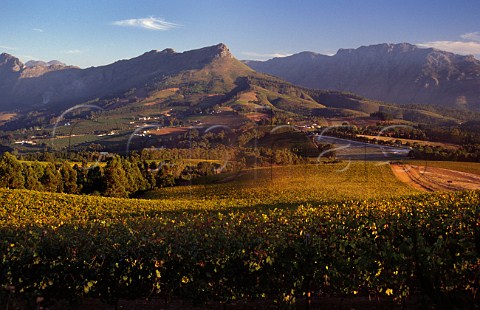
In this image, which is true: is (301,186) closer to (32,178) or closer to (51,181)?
(51,181)

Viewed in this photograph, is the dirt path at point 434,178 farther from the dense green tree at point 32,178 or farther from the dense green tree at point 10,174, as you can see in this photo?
the dense green tree at point 10,174

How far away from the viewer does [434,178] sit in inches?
2371

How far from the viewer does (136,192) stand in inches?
2670

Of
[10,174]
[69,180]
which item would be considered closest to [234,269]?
[10,174]

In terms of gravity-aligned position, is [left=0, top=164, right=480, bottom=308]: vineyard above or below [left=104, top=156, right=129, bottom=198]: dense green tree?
above

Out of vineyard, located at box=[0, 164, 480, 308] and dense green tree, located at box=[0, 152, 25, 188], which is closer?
vineyard, located at box=[0, 164, 480, 308]

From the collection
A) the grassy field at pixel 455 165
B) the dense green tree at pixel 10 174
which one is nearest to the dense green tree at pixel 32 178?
the dense green tree at pixel 10 174

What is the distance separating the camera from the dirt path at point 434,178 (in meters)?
55.2

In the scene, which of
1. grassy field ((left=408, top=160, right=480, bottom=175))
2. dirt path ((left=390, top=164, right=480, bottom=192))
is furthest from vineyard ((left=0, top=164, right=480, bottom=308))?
grassy field ((left=408, top=160, right=480, bottom=175))

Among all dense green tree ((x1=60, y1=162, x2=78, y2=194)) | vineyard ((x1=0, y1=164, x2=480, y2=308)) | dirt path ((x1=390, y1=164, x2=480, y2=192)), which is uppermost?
vineyard ((x1=0, y1=164, x2=480, y2=308))

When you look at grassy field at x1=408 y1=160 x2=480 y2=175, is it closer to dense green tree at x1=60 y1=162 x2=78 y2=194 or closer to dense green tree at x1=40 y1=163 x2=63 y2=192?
dense green tree at x1=60 y1=162 x2=78 y2=194

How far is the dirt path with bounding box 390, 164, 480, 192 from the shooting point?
181 ft

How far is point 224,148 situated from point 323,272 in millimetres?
105527

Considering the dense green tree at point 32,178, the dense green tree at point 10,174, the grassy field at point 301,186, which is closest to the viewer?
the grassy field at point 301,186
